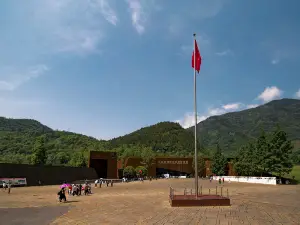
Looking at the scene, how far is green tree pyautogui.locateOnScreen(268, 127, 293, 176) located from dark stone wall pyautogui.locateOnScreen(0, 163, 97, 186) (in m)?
36.1

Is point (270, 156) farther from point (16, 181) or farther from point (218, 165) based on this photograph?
point (16, 181)

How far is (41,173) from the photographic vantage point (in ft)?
143

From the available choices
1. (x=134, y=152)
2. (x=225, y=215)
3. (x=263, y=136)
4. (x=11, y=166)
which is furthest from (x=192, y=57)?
(x=134, y=152)

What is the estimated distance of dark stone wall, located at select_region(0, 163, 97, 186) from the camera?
123 feet

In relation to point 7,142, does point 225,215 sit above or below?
below

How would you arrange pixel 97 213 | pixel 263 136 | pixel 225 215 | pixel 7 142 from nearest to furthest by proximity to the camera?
pixel 225 215
pixel 97 213
pixel 263 136
pixel 7 142

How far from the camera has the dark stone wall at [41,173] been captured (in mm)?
37356

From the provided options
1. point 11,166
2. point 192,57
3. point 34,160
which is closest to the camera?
point 192,57

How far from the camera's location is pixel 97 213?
14.5 metres

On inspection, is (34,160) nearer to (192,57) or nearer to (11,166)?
(11,166)

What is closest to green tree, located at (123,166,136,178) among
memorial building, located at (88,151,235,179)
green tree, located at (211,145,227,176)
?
memorial building, located at (88,151,235,179)

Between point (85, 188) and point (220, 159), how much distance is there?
210 feet

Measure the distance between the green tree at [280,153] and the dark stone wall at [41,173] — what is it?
118ft

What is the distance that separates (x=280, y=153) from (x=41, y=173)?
40.9 m
